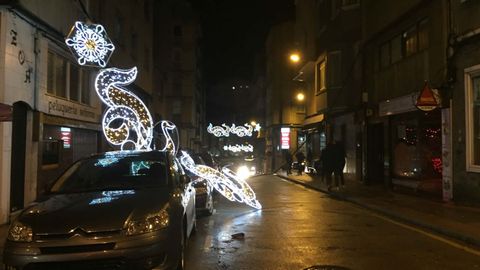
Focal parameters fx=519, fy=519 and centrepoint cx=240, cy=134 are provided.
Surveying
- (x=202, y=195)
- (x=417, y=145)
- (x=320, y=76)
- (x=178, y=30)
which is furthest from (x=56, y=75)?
(x=178, y=30)

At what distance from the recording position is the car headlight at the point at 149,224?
18.9 feet

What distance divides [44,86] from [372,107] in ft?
41.8

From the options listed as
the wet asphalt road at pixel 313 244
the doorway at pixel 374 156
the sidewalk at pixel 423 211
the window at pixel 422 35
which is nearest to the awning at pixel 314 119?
the doorway at pixel 374 156

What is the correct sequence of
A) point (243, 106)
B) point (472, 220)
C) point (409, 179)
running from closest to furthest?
point (472, 220) < point (409, 179) < point (243, 106)

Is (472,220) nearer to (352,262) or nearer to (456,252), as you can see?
(456,252)

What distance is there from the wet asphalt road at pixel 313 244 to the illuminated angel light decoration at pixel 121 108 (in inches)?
193

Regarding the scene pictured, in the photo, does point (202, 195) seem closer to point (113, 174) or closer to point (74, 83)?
point (113, 174)

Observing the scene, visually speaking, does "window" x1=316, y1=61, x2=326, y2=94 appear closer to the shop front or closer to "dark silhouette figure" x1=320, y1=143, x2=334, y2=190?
"dark silhouette figure" x1=320, y1=143, x2=334, y2=190

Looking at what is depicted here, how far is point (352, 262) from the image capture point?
7.77 metres

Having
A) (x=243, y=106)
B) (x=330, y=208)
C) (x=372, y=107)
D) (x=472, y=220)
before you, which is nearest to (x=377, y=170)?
(x=372, y=107)

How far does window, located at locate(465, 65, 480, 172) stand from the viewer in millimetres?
13336

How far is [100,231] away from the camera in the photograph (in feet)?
18.6

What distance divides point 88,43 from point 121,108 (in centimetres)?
270

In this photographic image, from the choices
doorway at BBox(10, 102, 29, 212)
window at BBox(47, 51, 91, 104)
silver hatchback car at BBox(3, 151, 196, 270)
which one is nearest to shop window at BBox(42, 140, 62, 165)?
doorway at BBox(10, 102, 29, 212)
